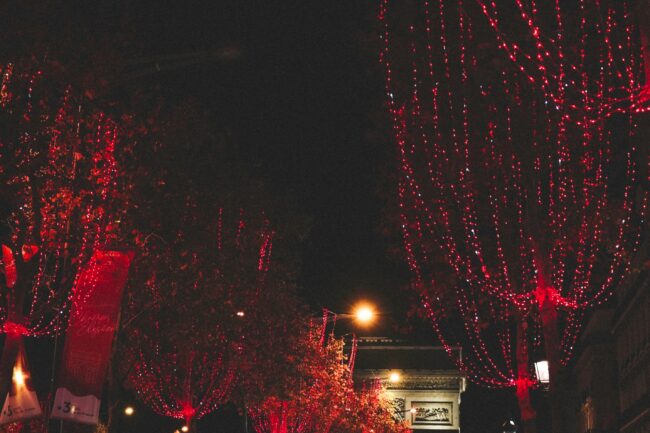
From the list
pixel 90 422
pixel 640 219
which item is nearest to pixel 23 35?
pixel 90 422

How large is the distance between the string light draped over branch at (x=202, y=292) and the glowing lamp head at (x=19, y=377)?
544cm

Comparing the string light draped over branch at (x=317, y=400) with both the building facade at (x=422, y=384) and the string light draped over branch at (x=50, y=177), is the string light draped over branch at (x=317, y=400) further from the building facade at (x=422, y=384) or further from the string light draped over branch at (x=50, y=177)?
the building facade at (x=422, y=384)

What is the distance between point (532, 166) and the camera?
20.9 m

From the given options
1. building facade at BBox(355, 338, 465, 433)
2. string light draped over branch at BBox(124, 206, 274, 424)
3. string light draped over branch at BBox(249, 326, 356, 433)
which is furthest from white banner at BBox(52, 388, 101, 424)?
building facade at BBox(355, 338, 465, 433)

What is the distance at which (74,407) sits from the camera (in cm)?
1366

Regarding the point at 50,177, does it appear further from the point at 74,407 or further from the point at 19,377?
the point at 74,407

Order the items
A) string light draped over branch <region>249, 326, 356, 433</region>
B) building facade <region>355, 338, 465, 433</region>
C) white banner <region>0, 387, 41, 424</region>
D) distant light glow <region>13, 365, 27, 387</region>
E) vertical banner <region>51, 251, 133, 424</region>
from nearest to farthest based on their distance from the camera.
Answer: vertical banner <region>51, 251, 133, 424</region>, white banner <region>0, 387, 41, 424</region>, distant light glow <region>13, 365, 27, 387</region>, string light draped over branch <region>249, 326, 356, 433</region>, building facade <region>355, 338, 465, 433</region>

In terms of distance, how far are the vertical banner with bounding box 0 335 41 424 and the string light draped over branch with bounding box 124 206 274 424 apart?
5.42 meters

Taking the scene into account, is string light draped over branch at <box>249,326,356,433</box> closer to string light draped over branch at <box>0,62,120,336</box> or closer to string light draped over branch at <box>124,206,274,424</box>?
string light draped over branch at <box>124,206,274,424</box>

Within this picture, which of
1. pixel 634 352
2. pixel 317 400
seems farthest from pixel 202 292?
pixel 634 352

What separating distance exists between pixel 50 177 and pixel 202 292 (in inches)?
284

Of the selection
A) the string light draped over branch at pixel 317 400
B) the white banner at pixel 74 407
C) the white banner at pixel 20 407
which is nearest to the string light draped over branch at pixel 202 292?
the white banner at pixel 20 407

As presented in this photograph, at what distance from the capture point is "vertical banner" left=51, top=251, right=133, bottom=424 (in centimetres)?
1374

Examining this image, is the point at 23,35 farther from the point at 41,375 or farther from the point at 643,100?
the point at 41,375
